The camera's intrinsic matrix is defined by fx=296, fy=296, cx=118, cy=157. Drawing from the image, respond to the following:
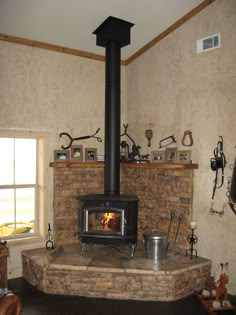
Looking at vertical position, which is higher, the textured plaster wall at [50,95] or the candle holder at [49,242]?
the textured plaster wall at [50,95]

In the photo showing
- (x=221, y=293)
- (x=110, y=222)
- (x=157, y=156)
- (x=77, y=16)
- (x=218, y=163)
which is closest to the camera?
(x=221, y=293)

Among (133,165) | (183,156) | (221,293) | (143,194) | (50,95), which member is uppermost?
(50,95)

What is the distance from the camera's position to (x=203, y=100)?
384cm

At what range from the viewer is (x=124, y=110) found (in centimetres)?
505

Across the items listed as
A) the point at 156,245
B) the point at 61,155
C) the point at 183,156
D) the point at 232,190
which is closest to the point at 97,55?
the point at 61,155

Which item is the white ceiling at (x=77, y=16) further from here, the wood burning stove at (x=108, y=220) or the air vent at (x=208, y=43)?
the wood burning stove at (x=108, y=220)

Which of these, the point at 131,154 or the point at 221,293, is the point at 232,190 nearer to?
the point at 221,293

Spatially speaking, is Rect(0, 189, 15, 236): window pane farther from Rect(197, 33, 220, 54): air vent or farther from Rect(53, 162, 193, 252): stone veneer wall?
Rect(197, 33, 220, 54): air vent

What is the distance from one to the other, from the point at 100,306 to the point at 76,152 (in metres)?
2.16

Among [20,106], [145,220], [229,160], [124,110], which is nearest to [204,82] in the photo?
[229,160]

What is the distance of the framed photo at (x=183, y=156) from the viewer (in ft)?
13.0

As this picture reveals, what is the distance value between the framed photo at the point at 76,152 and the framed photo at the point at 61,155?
9 cm

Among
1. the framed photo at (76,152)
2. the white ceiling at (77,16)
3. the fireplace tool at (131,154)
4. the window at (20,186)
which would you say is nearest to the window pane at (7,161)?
the window at (20,186)

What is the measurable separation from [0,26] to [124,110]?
7.35 ft
